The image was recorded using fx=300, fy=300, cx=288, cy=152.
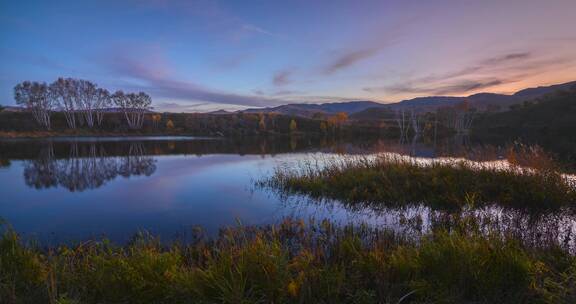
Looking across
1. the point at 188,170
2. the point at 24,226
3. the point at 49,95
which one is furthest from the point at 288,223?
the point at 49,95

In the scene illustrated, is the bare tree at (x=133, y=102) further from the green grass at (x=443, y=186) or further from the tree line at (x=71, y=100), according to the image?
the green grass at (x=443, y=186)

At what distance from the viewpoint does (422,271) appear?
4.64m

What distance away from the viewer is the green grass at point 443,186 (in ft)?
34.4

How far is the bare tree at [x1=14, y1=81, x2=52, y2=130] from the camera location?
242ft

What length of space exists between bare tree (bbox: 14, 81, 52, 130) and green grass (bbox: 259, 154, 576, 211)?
8383 cm

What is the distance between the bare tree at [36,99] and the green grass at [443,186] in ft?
275

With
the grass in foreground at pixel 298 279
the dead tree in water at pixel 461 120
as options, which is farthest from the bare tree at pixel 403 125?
the grass in foreground at pixel 298 279

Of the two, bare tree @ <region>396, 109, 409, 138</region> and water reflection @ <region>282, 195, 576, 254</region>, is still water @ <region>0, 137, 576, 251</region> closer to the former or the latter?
water reflection @ <region>282, 195, 576, 254</region>

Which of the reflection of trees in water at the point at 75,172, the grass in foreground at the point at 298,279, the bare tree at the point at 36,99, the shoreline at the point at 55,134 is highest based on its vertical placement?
the bare tree at the point at 36,99

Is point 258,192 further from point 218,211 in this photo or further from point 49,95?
point 49,95

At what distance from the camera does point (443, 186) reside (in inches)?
468

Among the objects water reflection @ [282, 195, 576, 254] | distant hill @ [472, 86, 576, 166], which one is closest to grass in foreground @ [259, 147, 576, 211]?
water reflection @ [282, 195, 576, 254]

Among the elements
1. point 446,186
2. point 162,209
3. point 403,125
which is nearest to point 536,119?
point 403,125

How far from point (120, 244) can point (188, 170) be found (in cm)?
1506
